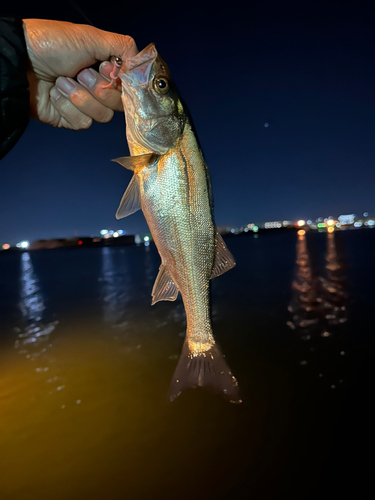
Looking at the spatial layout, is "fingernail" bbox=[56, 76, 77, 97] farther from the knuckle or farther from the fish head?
the fish head

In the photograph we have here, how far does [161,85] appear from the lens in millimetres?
2564

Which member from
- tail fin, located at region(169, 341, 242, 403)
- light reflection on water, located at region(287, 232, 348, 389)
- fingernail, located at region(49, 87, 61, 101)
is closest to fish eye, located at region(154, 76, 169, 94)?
fingernail, located at region(49, 87, 61, 101)

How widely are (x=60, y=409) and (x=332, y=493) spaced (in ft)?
18.9

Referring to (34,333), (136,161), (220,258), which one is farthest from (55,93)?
(34,333)

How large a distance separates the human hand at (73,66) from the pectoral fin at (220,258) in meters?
1.74

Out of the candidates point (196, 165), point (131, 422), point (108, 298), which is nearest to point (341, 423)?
point (131, 422)

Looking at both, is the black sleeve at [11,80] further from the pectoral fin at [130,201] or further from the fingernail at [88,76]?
the pectoral fin at [130,201]

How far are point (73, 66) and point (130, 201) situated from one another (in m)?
1.50

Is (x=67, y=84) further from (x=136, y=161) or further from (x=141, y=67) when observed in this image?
(x=136, y=161)

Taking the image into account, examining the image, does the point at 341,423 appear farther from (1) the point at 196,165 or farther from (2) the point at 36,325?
(2) the point at 36,325

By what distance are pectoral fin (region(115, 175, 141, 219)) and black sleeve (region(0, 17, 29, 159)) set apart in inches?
40.4

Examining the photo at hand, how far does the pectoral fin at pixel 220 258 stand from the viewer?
9.16 ft

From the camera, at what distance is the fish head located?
2.53 metres

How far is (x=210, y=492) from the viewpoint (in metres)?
5.01
